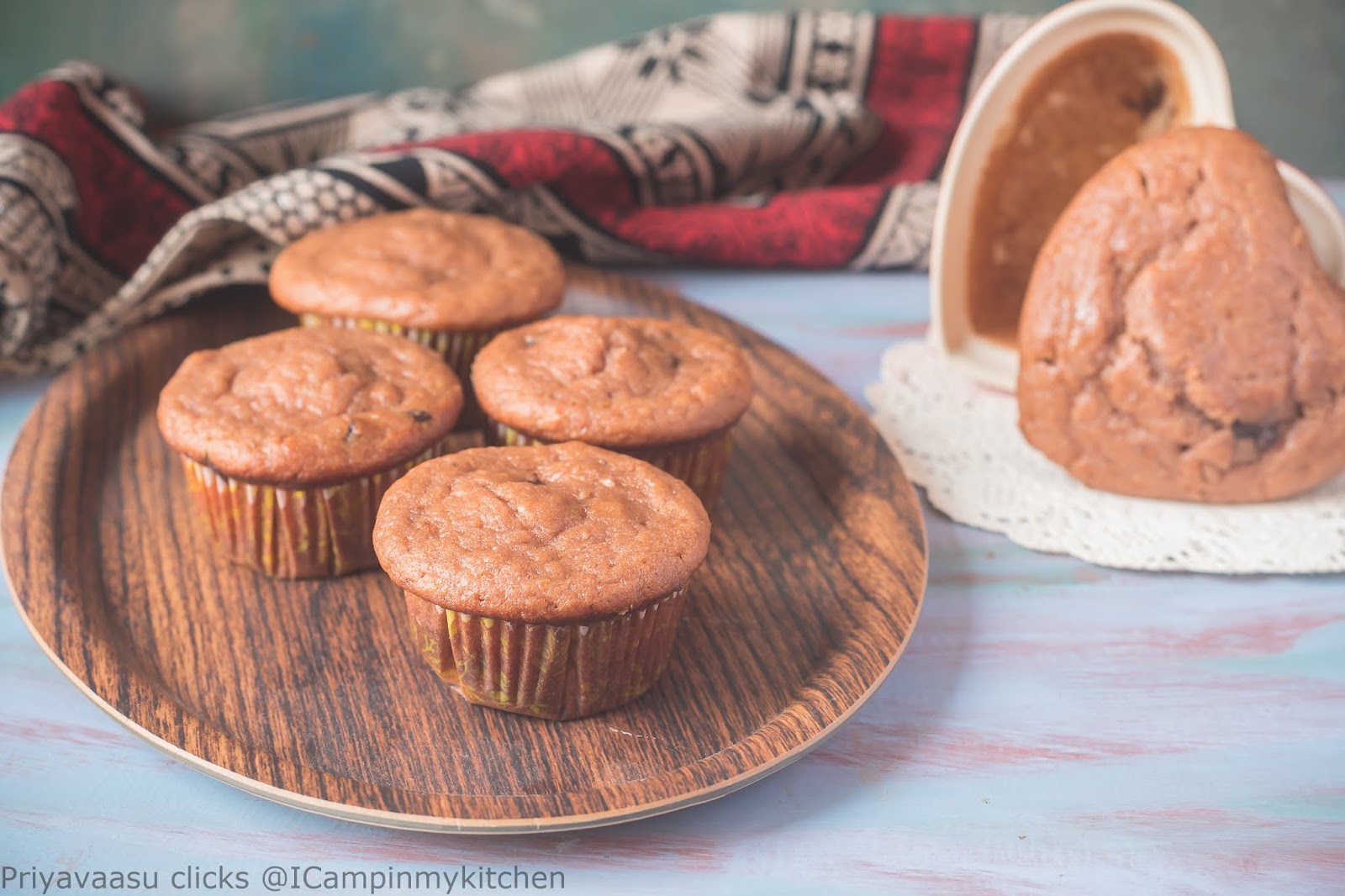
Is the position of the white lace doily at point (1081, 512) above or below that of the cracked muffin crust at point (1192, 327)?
below

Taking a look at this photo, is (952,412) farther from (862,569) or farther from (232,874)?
(232,874)

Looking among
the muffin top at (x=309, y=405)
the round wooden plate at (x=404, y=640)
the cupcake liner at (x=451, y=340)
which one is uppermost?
the muffin top at (x=309, y=405)

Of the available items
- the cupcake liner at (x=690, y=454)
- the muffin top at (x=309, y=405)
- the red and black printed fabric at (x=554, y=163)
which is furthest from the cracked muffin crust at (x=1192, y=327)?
the muffin top at (x=309, y=405)

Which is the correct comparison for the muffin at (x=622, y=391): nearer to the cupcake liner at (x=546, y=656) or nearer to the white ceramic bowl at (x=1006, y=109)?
the cupcake liner at (x=546, y=656)

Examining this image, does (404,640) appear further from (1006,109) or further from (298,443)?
(1006,109)

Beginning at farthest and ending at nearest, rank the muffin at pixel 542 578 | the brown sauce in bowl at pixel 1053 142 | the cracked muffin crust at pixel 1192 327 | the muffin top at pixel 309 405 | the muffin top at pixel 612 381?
the brown sauce in bowl at pixel 1053 142 → the cracked muffin crust at pixel 1192 327 → the muffin top at pixel 612 381 → the muffin top at pixel 309 405 → the muffin at pixel 542 578

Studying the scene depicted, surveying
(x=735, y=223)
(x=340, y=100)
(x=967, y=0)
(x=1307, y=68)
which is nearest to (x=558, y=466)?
(x=735, y=223)

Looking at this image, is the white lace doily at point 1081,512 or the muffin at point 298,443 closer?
the muffin at point 298,443
